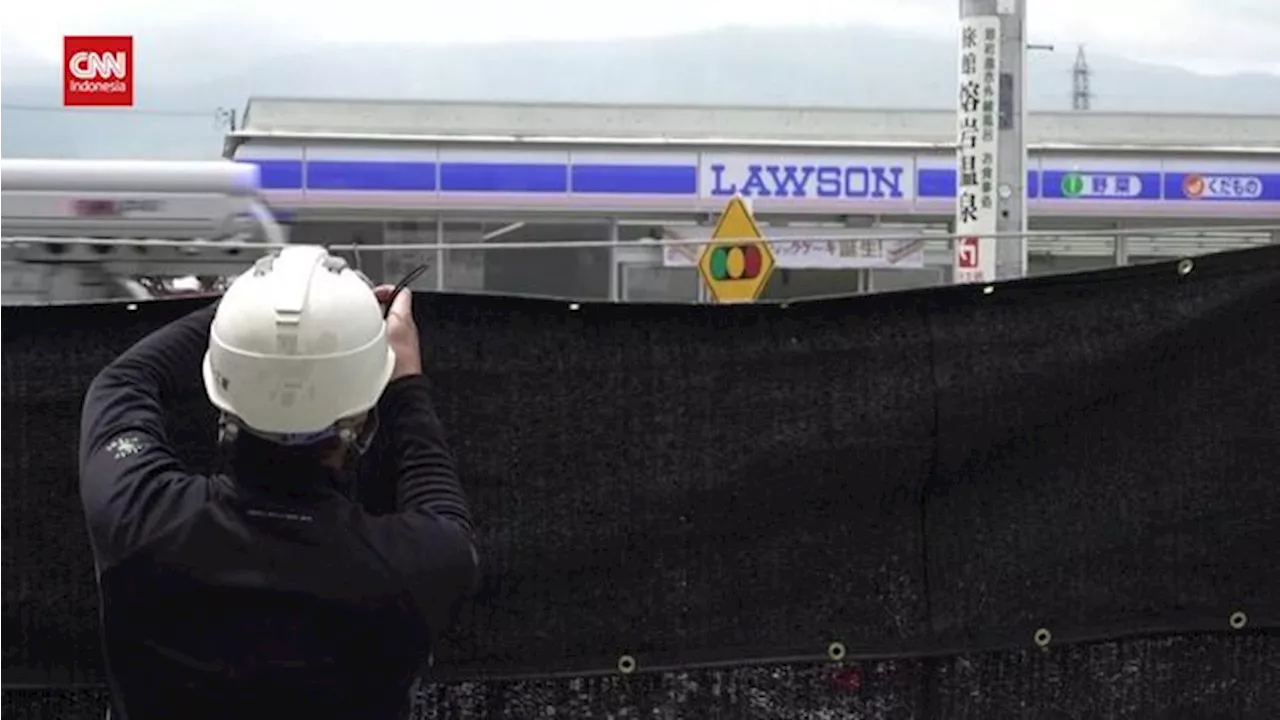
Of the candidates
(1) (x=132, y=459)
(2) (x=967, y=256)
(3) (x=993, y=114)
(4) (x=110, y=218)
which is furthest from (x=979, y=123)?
(1) (x=132, y=459)

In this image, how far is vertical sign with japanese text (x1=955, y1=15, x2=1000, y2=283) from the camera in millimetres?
10922

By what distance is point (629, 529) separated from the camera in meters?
3.13

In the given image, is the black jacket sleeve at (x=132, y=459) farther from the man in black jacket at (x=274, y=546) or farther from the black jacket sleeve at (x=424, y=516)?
the black jacket sleeve at (x=424, y=516)

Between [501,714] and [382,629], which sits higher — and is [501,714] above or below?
below

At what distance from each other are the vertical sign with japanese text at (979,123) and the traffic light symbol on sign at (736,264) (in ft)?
4.63

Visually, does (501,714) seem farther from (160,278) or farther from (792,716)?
(160,278)

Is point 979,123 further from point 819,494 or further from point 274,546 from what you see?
point 274,546

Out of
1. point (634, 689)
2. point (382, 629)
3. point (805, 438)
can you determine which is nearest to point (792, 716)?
point (634, 689)

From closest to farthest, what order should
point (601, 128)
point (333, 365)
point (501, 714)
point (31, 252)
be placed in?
1. point (333, 365)
2. point (501, 714)
3. point (31, 252)
4. point (601, 128)

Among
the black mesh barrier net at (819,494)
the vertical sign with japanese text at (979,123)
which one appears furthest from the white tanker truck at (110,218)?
the vertical sign with japanese text at (979,123)

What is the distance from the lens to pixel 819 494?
3.16m

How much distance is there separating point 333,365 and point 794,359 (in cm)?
126

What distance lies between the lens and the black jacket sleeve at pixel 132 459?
86.5 inches

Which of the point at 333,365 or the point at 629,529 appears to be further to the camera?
the point at 629,529
